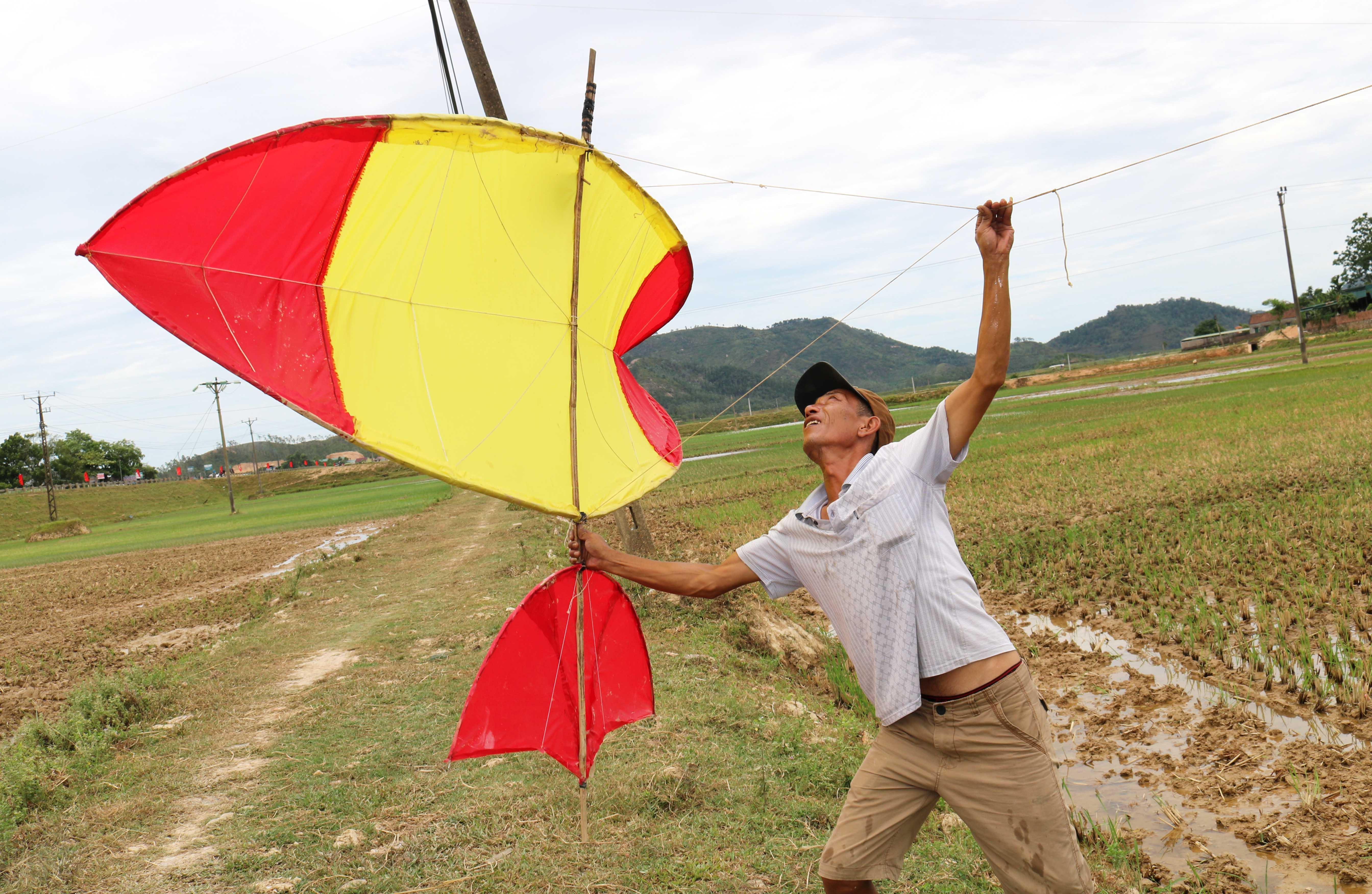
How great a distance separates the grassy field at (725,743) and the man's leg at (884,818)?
3.71ft

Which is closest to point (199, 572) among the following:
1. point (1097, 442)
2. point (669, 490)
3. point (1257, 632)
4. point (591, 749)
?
point (669, 490)

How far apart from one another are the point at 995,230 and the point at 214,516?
48.0 m

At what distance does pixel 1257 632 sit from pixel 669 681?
14.8 ft

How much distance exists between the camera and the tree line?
66375 mm

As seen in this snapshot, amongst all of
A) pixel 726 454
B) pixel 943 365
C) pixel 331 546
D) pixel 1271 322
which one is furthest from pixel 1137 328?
pixel 331 546

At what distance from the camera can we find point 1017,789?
2.36m

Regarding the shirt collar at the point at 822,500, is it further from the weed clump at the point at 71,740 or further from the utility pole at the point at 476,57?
the utility pole at the point at 476,57

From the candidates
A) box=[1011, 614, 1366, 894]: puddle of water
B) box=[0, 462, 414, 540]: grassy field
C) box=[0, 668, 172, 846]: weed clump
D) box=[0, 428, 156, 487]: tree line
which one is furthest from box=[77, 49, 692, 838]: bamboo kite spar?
box=[0, 428, 156, 487]: tree line

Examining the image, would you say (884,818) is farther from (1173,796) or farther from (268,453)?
(268,453)

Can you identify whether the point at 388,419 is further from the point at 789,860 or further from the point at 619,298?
the point at 789,860

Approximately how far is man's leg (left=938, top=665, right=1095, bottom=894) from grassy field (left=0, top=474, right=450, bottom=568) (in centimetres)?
2806

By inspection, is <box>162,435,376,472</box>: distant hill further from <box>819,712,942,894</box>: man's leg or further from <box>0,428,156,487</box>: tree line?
<box>819,712,942,894</box>: man's leg

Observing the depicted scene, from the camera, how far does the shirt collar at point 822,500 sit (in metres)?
2.59

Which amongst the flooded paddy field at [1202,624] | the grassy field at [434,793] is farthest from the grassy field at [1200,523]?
the grassy field at [434,793]
